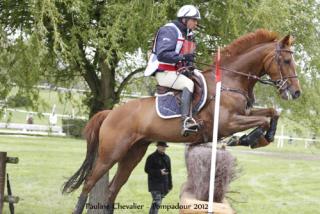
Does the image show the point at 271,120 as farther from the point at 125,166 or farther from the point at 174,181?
the point at 174,181

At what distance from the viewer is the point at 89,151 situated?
28.5ft

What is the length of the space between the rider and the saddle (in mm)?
117

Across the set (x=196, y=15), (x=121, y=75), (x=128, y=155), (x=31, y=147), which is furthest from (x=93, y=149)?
(x=31, y=147)

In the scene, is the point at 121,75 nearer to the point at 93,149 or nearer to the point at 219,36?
the point at 219,36

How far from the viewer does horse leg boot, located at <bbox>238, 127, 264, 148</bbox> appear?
7328mm

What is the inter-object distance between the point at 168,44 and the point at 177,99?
0.73 meters

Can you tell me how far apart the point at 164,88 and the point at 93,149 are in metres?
1.62

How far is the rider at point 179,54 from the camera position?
7.34 metres

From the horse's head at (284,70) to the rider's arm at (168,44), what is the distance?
1.20 metres

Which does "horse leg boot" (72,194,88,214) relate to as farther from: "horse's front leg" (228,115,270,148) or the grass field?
"horse's front leg" (228,115,270,148)

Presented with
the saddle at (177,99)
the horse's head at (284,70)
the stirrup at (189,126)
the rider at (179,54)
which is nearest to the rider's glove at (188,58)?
the rider at (179,54)

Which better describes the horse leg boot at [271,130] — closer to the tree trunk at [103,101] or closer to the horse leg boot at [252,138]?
the horse leg boot at [252,138]

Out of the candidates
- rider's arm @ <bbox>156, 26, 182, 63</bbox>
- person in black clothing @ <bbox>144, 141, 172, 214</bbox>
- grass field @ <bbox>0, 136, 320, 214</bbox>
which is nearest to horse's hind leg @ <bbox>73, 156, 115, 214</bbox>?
grass field @ <bbox>0, 136, 320, 214</bbox>

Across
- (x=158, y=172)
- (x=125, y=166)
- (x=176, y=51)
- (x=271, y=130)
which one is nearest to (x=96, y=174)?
(x=125, y=166)
